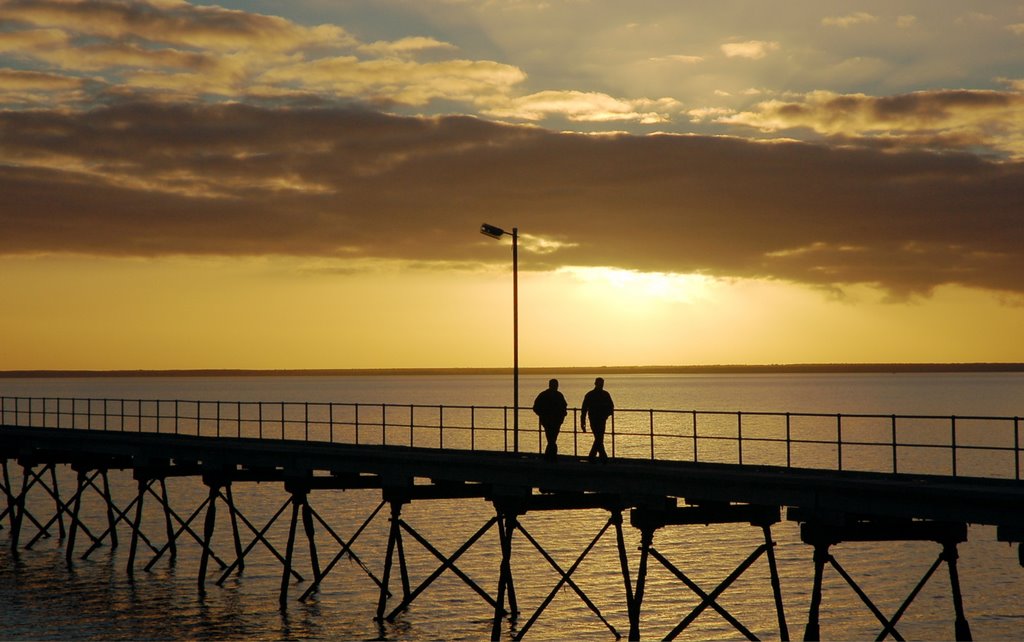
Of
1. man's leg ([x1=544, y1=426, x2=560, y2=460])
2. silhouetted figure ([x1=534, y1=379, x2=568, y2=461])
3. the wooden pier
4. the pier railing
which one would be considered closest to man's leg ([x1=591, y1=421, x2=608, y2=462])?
the wooden pier

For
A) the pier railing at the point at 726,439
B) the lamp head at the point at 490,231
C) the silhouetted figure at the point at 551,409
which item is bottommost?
the pier railing at the point at 726,439

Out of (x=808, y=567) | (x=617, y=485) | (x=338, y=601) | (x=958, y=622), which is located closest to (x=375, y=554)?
(x=338, y=601)

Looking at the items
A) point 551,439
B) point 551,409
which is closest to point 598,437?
point 551,409

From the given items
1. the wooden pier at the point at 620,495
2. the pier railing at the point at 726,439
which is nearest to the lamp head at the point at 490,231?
the wooden pier at the point at 620,495

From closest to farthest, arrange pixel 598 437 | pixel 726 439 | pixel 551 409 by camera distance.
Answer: pixel 598 437
pixel 551 409
pixel 726 439

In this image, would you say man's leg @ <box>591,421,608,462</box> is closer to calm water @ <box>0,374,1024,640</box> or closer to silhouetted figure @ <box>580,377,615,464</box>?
silhouetted figure @ <box>580,377,615,464</box>

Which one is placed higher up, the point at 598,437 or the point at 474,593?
the point at 598,437

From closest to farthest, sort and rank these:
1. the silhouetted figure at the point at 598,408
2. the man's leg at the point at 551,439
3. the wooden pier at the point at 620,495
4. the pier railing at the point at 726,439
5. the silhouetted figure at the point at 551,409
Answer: the wooden pier at the point at 620,495, the silhouetted figure at the point at 598,408, the silhouetted figure at the point at 551,409, the man's leg at the point at 551,439, the pier railing at the point at 726,439

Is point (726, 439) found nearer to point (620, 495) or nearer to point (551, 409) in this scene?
point (620, 495)

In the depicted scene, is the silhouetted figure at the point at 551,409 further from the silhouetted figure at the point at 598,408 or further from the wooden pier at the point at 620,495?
the wooden pier at the point at 620,495

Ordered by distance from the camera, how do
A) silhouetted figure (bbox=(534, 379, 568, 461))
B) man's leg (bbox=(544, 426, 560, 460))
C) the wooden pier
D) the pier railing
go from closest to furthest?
the wooden pier
silhouetted figure (bbox=(534, 379, 568, 461))
man's leg (bbox=(544, 426, 560, 460))
the pier railing

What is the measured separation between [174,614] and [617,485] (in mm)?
16171

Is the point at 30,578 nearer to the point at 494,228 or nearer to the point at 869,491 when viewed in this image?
the point at 494,228

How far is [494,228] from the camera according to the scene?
37688 mm
